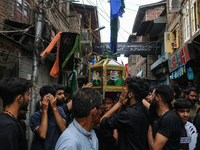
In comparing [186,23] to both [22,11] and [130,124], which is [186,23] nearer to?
[22,11]

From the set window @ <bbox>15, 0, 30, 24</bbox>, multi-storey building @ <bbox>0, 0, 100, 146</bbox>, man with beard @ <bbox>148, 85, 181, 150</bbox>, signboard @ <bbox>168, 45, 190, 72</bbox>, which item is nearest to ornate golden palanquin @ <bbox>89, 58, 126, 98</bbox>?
man with beard @ <bbox>148, 85, 181, 150</bbox>

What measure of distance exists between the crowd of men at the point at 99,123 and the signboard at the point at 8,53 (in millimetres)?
Result: 3506

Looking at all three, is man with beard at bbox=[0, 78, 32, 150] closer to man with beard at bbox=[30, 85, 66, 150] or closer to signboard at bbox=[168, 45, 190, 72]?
man with beard at bbox=[30, 85, 66, 150]

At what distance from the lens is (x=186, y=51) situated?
8.43m

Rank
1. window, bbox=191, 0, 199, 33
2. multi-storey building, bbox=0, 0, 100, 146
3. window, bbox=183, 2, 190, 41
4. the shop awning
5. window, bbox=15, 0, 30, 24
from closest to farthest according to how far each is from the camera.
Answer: multi-storey building, bbox=0, 0, 100, 146 → window, bbox=15, 0, 30, 24 → window, bbox=191, 0, 199, 33 → window, bbox=183, 2, 190, 41 → the shop awning

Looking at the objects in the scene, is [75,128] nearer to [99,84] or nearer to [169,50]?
[99,84]

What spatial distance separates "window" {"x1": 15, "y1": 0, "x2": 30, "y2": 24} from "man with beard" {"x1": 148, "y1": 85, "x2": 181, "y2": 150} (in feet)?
22.8

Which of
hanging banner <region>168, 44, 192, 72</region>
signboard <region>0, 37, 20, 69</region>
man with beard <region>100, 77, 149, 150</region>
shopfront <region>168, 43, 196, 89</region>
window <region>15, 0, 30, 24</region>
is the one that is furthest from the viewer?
hanging banner <region>168, 44, 192, 72</region>

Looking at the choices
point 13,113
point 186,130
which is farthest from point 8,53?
point 186,130

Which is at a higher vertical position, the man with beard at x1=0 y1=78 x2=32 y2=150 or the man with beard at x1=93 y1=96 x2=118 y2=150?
the man with beard at x1=0 y1=78 x2=32 y2=150

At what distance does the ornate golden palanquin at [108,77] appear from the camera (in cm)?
351

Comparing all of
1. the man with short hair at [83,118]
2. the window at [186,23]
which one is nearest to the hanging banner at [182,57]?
the window at [186,23]

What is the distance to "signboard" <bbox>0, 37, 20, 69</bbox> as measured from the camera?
5.51 metres

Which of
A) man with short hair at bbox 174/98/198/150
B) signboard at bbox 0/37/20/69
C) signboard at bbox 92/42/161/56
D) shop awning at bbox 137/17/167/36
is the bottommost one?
man with short hair at bbox 174/98/198/150
